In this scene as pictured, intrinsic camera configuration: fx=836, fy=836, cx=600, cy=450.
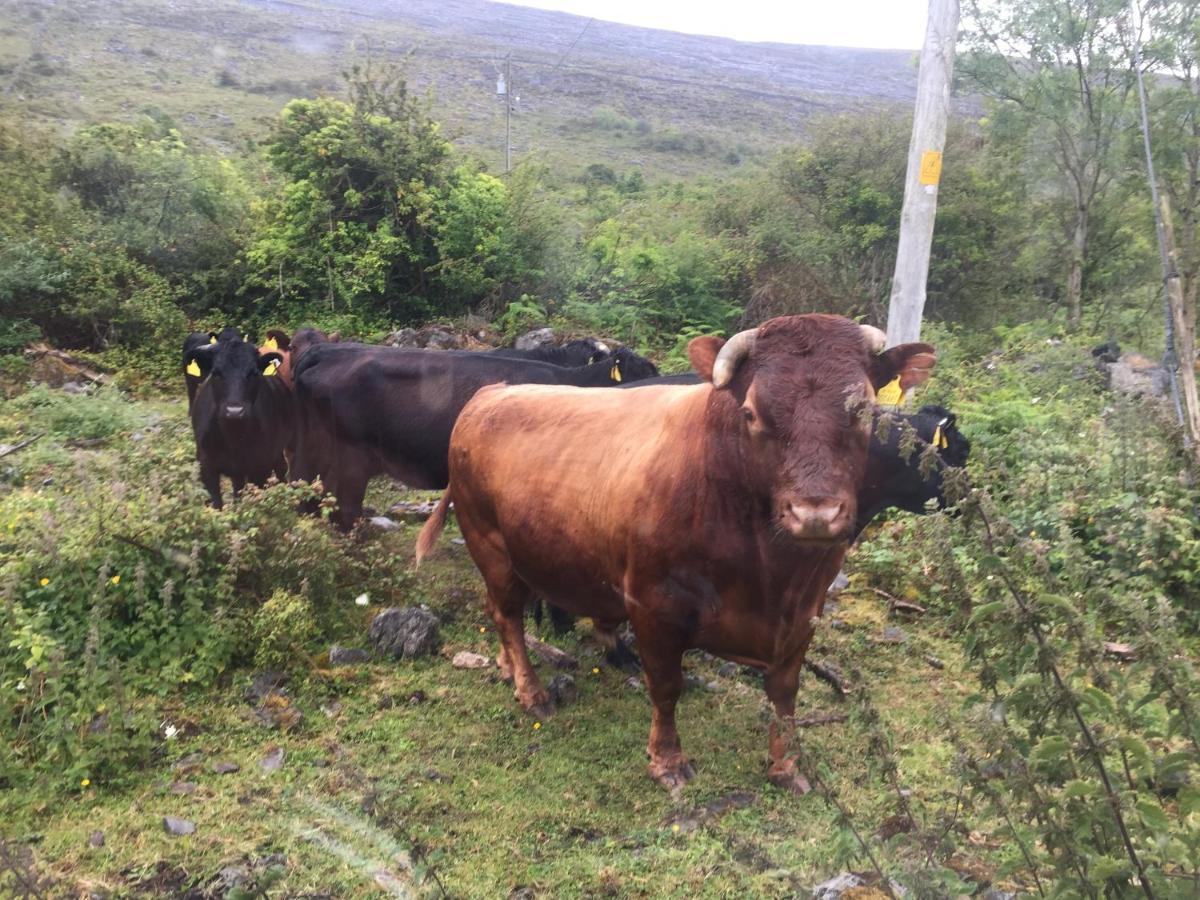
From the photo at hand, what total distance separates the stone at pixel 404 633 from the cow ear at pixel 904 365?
3.33 metres

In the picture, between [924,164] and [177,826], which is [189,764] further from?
[924,164]

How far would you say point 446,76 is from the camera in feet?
163

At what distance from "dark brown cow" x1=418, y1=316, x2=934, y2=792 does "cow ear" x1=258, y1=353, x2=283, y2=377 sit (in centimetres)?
352

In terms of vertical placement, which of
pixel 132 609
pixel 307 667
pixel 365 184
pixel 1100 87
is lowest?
pixel 307 667

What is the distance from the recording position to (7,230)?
14.6 metres

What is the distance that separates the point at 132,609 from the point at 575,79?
57.5 meters

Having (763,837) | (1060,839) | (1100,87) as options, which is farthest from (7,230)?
(1100,87)

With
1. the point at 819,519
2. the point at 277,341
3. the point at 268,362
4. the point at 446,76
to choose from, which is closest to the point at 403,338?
the point at 277,341

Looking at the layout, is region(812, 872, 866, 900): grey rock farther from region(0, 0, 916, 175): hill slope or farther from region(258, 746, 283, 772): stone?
region(0, 0, 916, 175): hill slope

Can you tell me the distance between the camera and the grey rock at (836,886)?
290 centimetres

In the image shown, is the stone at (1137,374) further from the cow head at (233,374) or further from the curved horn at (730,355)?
the cow head at (233,374)

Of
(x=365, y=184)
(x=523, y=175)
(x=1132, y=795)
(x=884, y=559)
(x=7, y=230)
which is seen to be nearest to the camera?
(x=1132, y=795)

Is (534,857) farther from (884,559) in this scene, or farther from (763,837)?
(884,559)

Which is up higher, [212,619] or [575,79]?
[575,79]
